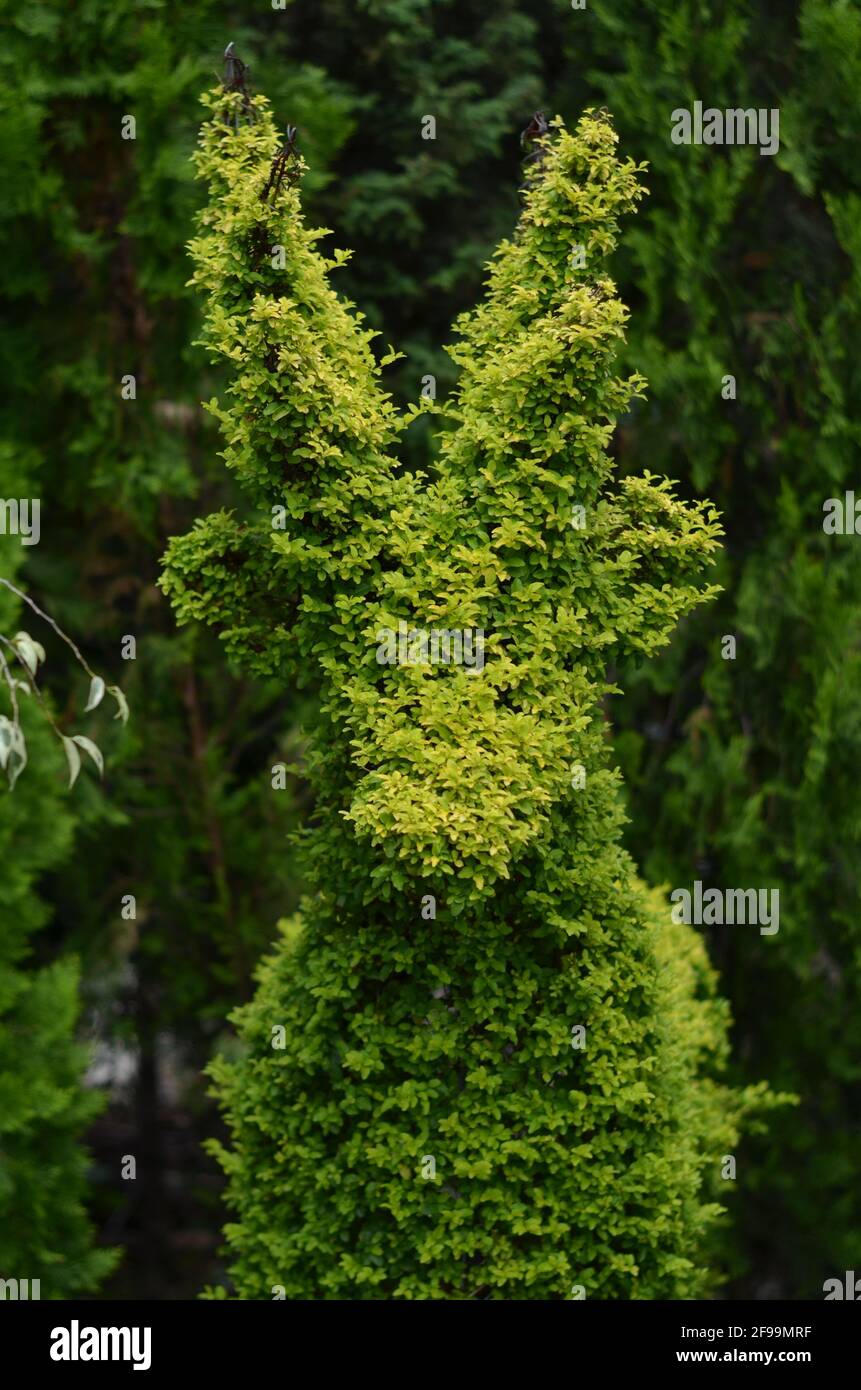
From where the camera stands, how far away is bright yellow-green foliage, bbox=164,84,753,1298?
4781mm

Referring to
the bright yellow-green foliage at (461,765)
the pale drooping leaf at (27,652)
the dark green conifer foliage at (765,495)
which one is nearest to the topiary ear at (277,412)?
the bright yellow-green foliage at (461,765)

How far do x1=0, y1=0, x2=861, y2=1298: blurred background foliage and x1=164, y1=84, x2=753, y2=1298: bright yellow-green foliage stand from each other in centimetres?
332

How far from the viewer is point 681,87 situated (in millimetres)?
9055

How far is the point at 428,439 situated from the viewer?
983cm

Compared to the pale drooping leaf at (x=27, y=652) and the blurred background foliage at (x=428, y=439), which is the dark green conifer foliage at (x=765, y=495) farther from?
the pale drooping leaf at (x=27, y=652)

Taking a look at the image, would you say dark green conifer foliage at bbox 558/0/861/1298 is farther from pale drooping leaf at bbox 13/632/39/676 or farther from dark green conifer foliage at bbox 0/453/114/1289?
pale drooping leaf at bbox 13/632/39/676

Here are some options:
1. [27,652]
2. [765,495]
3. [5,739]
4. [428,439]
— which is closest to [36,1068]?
[428,439]

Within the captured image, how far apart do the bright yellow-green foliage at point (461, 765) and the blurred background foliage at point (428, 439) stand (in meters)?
3.32

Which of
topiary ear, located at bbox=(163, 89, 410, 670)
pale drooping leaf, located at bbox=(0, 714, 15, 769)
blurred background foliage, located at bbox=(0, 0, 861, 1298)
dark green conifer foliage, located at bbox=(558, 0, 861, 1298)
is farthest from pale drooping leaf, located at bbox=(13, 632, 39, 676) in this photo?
dark green conifer foliage, located at bbox=(558, 0, 861, 1298)

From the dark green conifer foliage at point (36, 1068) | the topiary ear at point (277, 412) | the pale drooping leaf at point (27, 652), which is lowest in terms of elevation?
the dark green conifer foliage at point (36, 1068)

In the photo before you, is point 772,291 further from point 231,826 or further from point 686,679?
point 231,826

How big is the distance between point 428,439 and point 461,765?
5.46m

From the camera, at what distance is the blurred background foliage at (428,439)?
29.5 ft

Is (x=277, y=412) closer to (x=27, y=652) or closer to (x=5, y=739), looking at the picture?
(x=27, y=652)
